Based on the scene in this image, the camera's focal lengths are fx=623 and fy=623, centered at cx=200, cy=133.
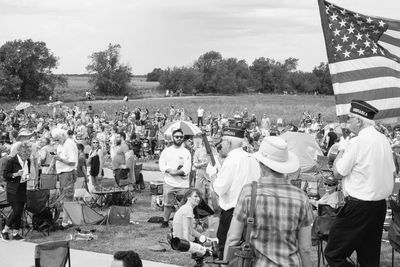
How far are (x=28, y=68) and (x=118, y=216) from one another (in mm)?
74995

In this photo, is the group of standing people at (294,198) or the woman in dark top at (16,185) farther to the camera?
the woman in dark top at (16,185)

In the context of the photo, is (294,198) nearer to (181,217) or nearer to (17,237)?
(181,217)

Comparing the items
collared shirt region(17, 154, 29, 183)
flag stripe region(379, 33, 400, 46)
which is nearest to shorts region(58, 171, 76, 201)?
collared shirt region(17, 154, 29, 183)

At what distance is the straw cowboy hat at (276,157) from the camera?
405 centimetres

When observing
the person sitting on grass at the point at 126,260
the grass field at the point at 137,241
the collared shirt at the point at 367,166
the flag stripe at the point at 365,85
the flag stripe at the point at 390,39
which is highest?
the flag stripe at the point at 390,39

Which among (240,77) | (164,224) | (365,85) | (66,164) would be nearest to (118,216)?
(164,224)

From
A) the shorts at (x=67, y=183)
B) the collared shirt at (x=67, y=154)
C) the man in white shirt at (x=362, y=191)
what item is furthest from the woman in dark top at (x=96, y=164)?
the man in white shirt at (x=362, y=191)

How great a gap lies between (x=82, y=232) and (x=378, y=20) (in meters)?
5.67

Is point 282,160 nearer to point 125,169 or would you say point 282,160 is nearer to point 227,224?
point 227,224

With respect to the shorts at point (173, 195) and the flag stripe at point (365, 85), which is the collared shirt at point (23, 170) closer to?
the shorts at point (173, 195)

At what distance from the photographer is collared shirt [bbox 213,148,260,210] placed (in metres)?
6.29

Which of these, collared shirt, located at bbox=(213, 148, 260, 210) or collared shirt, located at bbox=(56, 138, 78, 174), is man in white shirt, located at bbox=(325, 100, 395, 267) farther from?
collared shirt, located at bbox=(56, 138, 78, 174)

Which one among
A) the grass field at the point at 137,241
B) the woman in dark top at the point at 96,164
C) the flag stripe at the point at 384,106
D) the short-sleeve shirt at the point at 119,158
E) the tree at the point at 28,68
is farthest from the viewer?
the tree at the point at 28,68

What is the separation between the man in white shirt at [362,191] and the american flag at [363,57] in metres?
2.66
